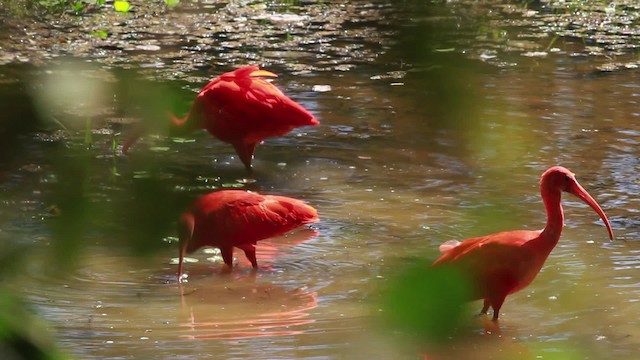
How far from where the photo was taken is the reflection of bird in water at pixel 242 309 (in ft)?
9.86

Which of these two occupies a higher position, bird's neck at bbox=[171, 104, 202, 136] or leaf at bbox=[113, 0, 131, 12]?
bird's neck at bbox=[171, 104, 202, 136]

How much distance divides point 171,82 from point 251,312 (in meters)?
2.54

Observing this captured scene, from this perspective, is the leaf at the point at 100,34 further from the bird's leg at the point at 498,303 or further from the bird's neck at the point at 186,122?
the bird's neck at the point at 186,122

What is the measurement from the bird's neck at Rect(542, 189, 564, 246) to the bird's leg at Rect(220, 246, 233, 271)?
942 millimetres

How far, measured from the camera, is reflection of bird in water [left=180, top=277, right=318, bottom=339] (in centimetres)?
301

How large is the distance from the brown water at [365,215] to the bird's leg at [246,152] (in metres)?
0.06

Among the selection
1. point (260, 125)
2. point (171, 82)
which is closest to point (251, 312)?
point (260, 125)

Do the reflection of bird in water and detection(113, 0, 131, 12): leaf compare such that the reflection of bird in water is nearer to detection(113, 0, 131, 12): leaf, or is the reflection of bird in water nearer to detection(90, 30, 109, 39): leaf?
detection(90, 30, 109, 39): leaf

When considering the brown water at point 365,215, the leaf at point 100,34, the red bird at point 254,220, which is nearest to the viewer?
the brown water at point 365,215

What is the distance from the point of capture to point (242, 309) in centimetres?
328

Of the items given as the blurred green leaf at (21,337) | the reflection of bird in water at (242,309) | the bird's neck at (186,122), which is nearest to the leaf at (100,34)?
the reflection of bird in water at (242,309)

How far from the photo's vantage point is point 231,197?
346 cm

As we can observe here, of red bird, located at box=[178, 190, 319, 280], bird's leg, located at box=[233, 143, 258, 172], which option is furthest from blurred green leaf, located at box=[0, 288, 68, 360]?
bird's leg, located at box=[233, 143, 258, 172]

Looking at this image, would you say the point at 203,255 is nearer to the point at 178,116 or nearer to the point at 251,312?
the point at 251,312
